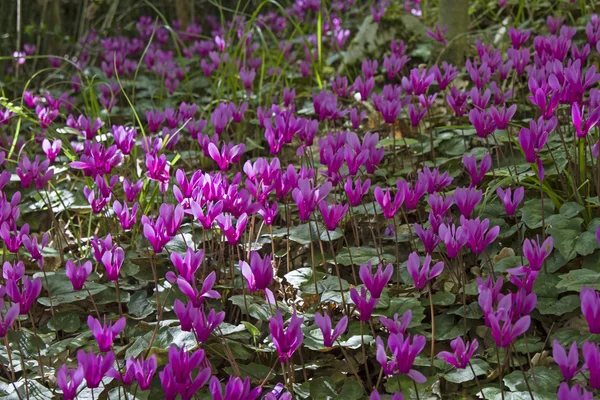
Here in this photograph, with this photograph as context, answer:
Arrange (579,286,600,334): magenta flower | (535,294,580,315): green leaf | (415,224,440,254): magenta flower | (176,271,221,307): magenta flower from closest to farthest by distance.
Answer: (579,286,600,334): magenta flower
(176,271,221,307): magenta flower
(415,224,440,254): magenta flower
(535,294,580,315): green leaf

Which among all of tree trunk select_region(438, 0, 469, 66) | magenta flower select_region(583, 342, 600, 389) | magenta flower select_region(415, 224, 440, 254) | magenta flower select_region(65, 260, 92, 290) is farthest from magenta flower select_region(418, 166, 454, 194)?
tree trunk select_region(438, 0, 469, 66)

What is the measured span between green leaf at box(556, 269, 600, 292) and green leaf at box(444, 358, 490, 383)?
0.30 meters

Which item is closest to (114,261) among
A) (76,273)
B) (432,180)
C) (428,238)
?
(76,273)

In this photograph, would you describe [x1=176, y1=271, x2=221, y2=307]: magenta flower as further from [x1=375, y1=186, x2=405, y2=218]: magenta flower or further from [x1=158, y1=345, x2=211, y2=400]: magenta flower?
[x1=375, y1=186, x2=405, y2=218]: magenta flower

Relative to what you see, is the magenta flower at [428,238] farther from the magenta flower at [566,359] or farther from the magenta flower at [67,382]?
the magenta flower at [67,382]

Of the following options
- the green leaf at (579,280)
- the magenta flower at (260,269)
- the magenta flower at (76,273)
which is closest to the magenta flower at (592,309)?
the green leaf at (579,280)

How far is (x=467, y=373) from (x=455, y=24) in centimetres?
292

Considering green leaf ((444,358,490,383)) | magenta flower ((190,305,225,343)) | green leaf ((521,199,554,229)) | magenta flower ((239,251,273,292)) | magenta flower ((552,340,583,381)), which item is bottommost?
green leaf ((444,358,490,383))

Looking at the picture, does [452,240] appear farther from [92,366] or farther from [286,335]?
[92,366]

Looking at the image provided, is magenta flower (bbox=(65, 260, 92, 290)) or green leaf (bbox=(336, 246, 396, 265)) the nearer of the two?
magenta flower (bbox=(65, 260, 92, 290))

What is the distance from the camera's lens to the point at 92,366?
1.51 m

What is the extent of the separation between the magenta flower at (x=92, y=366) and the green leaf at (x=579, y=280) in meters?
1.18

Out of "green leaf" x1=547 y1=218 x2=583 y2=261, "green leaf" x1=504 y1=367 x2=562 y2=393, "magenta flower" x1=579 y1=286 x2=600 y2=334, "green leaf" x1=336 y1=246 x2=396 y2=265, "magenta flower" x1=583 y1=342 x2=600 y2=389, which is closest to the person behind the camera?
"magenta flower" x1=583 y1=342 x2=600 y2=389

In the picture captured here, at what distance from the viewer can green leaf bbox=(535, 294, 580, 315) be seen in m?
1.99
